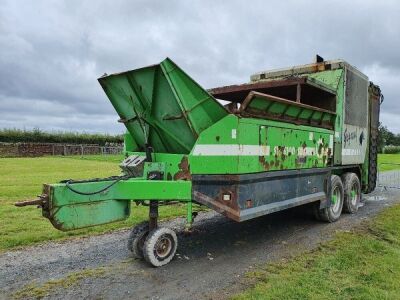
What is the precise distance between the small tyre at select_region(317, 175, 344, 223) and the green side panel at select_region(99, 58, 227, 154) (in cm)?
398

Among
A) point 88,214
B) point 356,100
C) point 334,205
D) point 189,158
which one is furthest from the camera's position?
point 356,100

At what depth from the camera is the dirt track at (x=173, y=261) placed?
14.6ft

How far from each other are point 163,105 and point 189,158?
0.86m

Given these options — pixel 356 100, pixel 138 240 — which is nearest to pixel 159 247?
pixel 138 240

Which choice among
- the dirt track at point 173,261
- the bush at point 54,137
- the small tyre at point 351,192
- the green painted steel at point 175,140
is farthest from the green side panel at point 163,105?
the bush at point 54,137

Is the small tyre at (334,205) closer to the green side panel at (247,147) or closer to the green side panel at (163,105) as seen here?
the green side panel at (247,147)

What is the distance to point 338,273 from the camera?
4.94 m

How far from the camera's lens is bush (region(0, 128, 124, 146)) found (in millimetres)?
45219

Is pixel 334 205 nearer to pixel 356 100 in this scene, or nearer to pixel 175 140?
pixel 356 100

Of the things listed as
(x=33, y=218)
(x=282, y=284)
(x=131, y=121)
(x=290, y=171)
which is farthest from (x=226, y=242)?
(x=33, y=218)

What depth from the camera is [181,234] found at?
700cm

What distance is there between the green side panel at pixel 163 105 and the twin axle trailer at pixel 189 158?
0.01m

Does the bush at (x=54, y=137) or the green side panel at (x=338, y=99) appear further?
the bush at (x=54, y=137)

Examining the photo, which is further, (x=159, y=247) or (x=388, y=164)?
(x=388, y=164)
